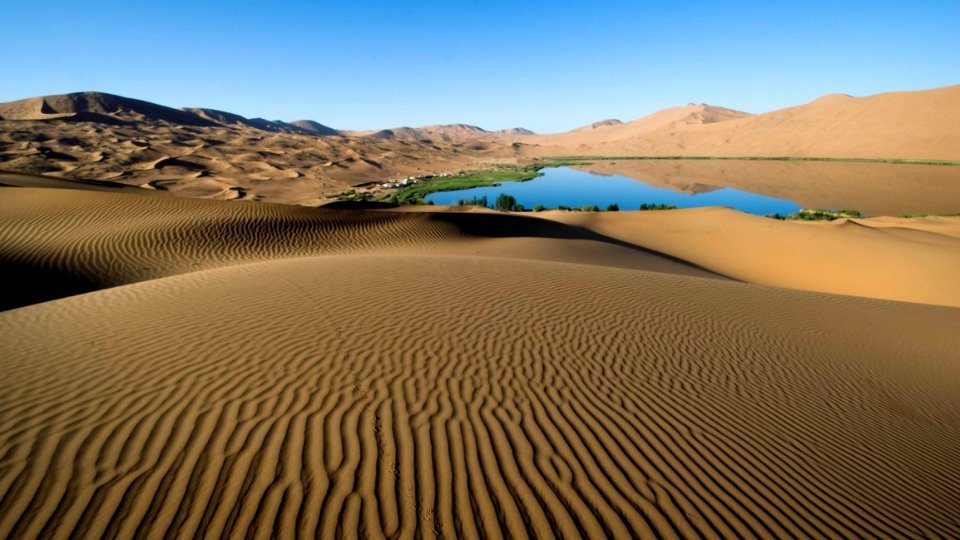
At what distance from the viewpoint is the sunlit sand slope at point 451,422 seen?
9.28 ft

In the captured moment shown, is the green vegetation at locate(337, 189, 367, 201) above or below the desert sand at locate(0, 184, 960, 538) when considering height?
below

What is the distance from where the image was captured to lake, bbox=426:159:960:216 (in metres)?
43.5

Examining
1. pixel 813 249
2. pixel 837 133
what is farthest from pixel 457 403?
pixel 837 133

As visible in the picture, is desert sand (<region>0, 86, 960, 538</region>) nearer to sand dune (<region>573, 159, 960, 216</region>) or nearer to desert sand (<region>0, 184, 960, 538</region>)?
desert sand (<region>0, 184, 960, 538</region>)

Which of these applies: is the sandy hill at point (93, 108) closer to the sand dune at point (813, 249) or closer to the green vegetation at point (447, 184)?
the green vegetation at point (447, 184)

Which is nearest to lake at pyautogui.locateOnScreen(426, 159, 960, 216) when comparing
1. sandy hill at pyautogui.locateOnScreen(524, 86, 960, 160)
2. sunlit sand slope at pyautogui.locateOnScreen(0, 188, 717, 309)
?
sandy hill at pyautogui.locateOnScreen(524, 86, 960, 160)

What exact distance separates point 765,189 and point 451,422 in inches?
2601

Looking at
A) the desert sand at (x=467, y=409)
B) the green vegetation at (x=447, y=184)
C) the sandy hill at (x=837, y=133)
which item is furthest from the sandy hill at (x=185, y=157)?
the sandy hill at (x=837, y=133)

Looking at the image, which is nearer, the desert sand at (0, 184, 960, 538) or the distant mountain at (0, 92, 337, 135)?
the desert sand at (0, 184, 960, 538)

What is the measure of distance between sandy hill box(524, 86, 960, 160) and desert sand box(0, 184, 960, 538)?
329 feet

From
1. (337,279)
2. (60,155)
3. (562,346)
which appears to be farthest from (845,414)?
(60,155)

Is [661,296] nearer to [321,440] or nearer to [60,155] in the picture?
[321,440]

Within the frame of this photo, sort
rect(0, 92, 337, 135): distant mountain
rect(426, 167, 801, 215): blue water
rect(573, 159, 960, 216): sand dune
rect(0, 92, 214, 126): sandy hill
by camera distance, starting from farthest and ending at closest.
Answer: rect(0, 92, 214, 126): sandy hill < rect(0, 92, 337, 135): distant mountain < rect(426, 167, 801, 215): blue water < rect(573, 159, 960, 216): sand dune

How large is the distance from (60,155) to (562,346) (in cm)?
6520
